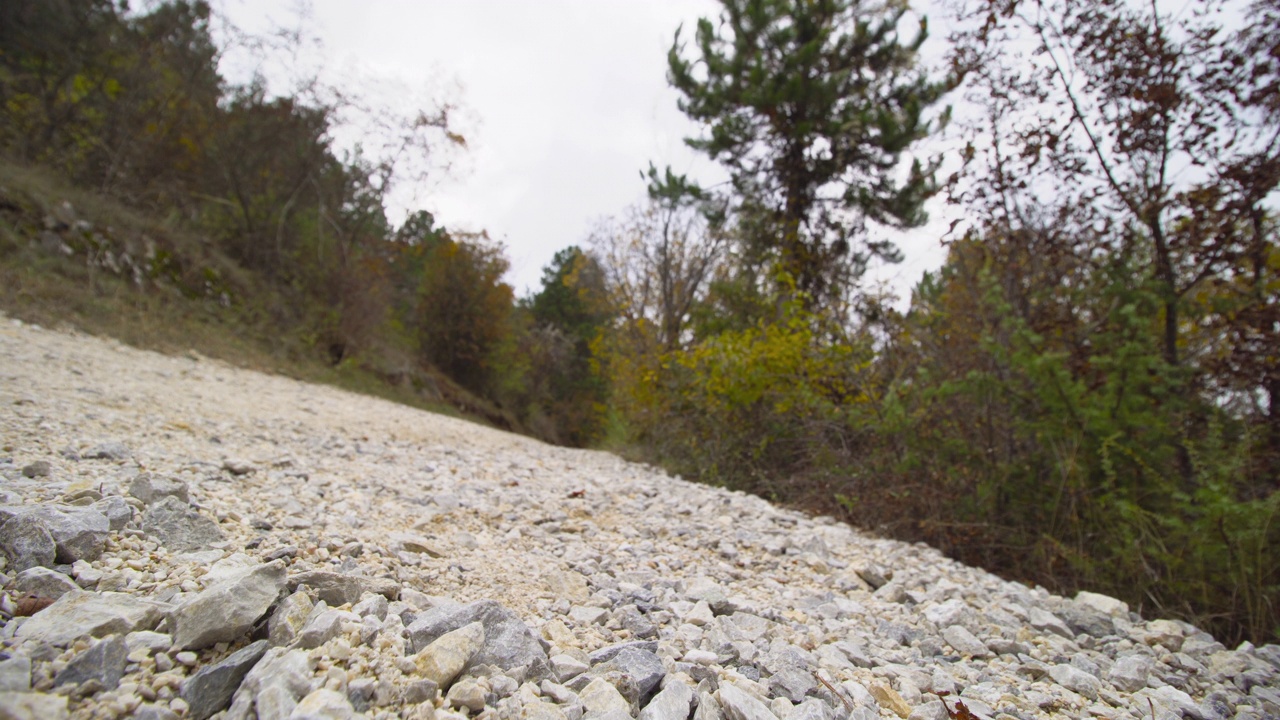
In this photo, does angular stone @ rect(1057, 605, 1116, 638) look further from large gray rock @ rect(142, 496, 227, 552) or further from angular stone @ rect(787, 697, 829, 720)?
large gray rock @ rect(142, 496, 227, 552)

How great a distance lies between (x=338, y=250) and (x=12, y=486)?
45.5 ft

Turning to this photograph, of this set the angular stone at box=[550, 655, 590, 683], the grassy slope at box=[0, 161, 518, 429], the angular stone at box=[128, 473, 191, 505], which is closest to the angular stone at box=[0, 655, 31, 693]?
the angular stone at box=[550, 655, 590, 683]

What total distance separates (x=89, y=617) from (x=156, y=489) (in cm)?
98

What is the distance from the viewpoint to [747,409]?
5984 millimetres

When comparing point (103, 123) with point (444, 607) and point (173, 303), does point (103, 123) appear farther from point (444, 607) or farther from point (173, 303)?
point (444, 607)

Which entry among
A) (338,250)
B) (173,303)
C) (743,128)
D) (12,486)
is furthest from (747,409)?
(338,250)

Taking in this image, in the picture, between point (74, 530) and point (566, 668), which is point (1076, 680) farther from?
point (74, 530)

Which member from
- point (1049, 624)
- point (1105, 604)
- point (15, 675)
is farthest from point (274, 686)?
point (1105, 604)

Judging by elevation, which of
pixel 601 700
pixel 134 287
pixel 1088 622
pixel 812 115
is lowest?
pixel 601 700

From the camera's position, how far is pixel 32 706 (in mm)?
837

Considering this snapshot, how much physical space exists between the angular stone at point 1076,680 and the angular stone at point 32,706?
2320 millimetres

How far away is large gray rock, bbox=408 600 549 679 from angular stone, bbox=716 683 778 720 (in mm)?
416

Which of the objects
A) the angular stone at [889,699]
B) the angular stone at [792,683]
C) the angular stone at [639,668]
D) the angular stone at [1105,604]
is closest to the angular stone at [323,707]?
the angular stone at [639,668]

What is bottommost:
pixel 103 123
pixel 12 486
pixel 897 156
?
pixel 12 486
